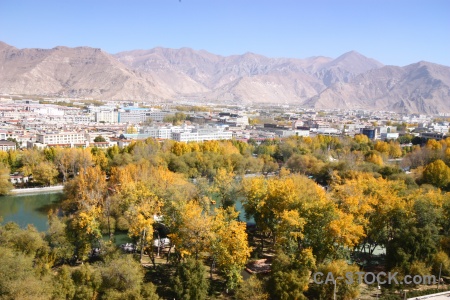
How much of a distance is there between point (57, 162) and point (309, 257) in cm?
1986

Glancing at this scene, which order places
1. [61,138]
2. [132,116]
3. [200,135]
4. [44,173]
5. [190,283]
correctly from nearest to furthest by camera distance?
[190,283]
[44,173]
[61,138]
[200,135]
[132,116]

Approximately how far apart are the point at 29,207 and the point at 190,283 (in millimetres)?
14332

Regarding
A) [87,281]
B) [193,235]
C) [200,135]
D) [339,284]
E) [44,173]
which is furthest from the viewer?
[200,135]

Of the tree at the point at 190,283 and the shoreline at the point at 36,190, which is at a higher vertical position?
the tree at the point at 190,283

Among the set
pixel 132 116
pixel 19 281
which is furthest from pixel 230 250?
pixel 132 116

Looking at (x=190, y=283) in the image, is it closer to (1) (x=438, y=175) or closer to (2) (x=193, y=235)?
(2) (x=193, y=235)

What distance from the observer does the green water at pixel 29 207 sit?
18.3 m

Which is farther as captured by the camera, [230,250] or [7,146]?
[7,146]

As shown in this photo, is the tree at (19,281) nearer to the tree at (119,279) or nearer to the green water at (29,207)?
the tree at (119,279)

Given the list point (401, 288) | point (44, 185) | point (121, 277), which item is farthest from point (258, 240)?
point (44, 185)

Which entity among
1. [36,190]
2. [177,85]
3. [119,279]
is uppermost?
[177,85]

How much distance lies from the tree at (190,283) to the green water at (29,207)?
9.72m

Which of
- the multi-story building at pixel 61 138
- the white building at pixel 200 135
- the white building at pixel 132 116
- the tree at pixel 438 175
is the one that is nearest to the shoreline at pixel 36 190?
the multi-story building at pixel 61 138

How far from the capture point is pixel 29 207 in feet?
68.2
